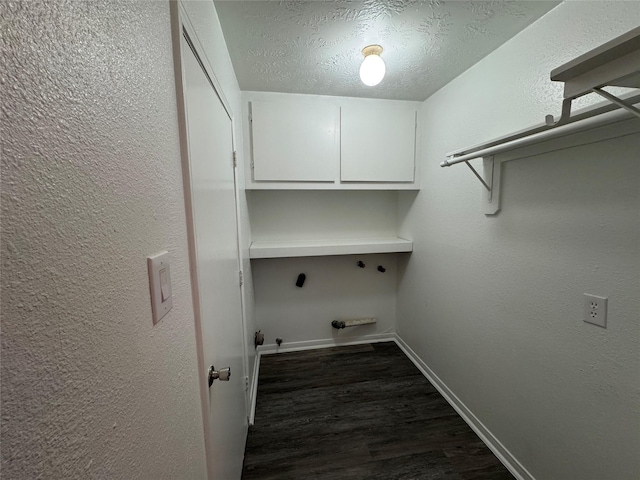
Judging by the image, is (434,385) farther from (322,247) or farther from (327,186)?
(327,186)

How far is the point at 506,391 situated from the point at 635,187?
3.78ft

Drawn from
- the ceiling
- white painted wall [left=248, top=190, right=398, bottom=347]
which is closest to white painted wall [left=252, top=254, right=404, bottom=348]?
white painted wall [left=248, top=190, right=398, bottom=347]

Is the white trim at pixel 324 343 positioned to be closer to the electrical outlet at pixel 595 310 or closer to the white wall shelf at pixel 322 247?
the white wall shelf at pixel 322 247

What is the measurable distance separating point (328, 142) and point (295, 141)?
0.87ft

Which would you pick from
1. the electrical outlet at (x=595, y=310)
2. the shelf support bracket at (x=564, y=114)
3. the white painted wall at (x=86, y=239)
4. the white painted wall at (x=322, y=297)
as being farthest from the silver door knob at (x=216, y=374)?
the white painted wall at (x=322, y=297)

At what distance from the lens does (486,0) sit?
111cm

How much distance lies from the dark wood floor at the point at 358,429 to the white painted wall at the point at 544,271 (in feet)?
0.80

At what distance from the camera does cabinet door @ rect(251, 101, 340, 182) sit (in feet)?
6.49

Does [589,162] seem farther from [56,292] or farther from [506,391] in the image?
[56,292]

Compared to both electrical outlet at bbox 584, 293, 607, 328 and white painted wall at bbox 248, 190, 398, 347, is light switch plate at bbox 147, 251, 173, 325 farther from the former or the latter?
white painted wall at bbox 248, 190, 398, 347

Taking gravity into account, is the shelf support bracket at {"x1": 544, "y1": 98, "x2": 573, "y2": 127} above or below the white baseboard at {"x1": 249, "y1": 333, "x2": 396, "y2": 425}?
above

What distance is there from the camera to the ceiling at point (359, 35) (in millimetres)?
1143

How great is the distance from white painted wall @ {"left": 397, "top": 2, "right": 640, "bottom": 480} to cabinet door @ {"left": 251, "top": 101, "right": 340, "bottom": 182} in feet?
2.78

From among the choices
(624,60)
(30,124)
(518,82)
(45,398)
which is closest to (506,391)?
(624,60)
